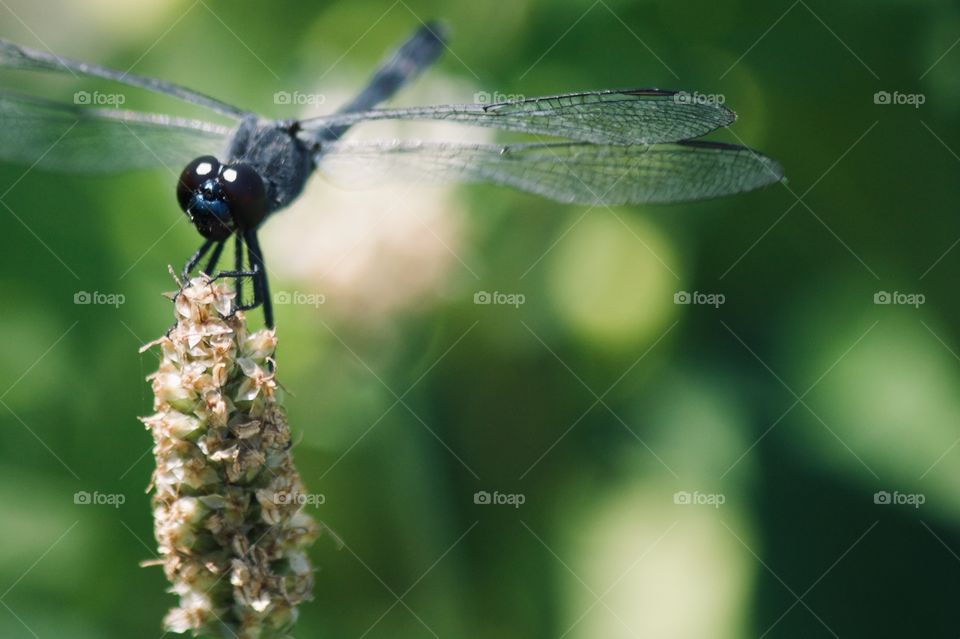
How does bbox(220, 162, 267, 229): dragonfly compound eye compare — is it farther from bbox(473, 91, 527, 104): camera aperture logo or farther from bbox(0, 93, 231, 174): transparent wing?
bbox(473, 91, 527, 104): camera aperture logo

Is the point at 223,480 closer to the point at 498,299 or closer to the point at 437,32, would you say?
the point at 498,299

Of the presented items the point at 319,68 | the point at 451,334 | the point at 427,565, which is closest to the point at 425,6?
the point at 319,68

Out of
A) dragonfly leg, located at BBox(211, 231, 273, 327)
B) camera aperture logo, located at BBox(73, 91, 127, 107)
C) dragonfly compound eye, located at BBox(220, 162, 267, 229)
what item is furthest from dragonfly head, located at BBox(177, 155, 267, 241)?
camera aperture logo, located at BBox(73, 91, 127, 107)

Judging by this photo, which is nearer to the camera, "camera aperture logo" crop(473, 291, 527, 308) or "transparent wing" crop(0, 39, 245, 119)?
"transparent wing" crop(0, 39, 245, 119)

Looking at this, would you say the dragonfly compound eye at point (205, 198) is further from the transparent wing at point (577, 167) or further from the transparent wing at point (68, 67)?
the transparent wing at point (577, 167)

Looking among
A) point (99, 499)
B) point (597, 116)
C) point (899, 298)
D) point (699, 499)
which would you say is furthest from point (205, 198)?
point (899, 298)
